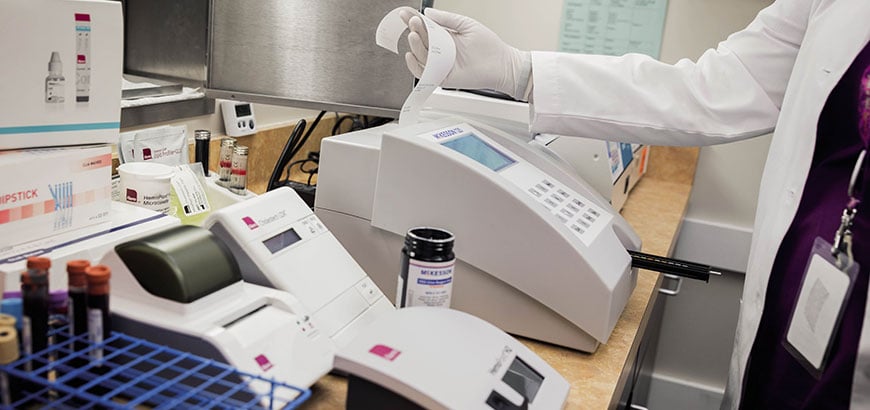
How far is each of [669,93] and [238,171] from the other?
2.77ft

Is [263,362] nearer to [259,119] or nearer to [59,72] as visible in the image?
[59,72]

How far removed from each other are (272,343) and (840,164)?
866 millimetres

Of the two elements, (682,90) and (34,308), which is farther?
(682,90)

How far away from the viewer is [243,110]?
1.85 m

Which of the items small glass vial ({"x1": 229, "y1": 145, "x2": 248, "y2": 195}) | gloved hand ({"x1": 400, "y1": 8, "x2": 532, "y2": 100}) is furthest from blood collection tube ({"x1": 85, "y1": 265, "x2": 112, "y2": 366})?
gloved hand ({"x1": 400, "y1": 8, "x2": 532, "y2": 100})

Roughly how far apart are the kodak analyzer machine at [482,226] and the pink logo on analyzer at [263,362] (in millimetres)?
355

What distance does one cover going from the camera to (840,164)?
1128mm

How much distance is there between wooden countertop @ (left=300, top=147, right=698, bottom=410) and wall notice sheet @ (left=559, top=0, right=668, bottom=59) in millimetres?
A: 619

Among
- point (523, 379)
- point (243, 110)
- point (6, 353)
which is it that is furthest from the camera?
point (243, 110)

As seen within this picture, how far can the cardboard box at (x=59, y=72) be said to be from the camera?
3.04 feet

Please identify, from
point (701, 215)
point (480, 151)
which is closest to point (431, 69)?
point (480, 151)

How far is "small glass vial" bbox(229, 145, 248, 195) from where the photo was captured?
4.51ft

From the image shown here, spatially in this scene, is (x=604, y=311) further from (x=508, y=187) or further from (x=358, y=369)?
(x=358, y=369)

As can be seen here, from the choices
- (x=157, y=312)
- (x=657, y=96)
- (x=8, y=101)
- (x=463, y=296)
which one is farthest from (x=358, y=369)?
(x=657, y=96)
